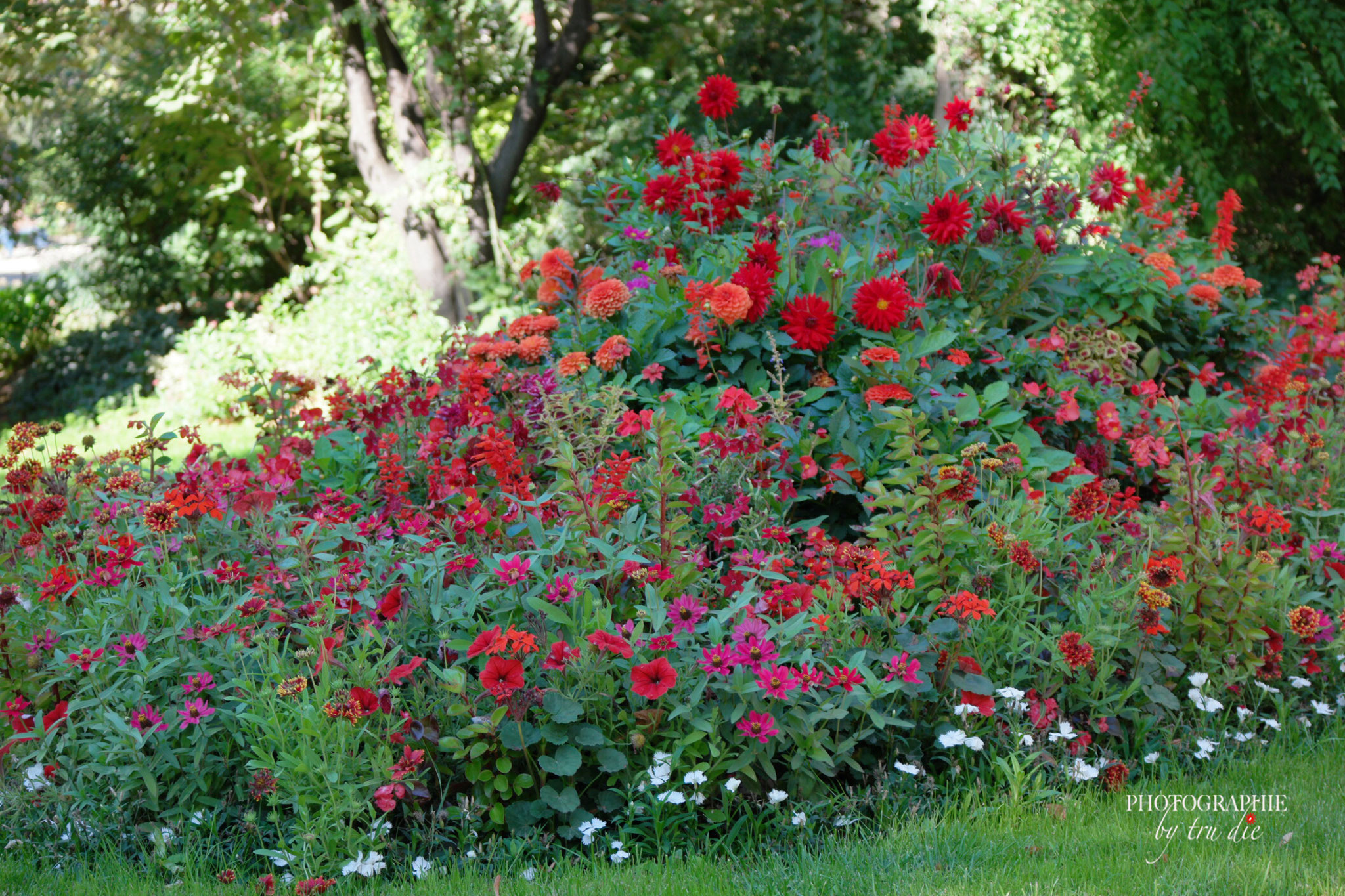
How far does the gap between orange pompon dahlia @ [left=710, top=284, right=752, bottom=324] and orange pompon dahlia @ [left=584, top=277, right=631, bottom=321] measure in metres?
0.43

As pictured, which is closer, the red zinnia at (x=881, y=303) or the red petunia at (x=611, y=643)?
the red petunia at (x=611, y=643)

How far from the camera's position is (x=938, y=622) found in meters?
2.58

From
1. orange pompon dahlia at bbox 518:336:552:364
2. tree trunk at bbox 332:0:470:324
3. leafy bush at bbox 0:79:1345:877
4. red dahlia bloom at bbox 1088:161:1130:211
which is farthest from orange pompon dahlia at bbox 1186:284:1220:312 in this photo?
tree trunk at bbox 332:0:470:324

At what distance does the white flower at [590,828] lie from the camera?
226 cm

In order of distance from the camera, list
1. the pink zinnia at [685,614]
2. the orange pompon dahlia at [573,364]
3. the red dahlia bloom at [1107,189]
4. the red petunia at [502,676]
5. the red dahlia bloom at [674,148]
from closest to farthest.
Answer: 1. the red petunia at [502,676]
2. the pink zinnia at [685,614]
3. the orange pompon dahlia at [573,364]
4. the red dahlia bloom at [1107,189]
5. the red dahlia bloom at [674,148]

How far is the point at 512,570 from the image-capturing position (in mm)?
2449

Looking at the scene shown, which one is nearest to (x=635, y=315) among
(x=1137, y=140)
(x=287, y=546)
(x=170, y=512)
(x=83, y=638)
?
(x=287, y=546)

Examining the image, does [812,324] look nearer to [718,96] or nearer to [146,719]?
[718,96]

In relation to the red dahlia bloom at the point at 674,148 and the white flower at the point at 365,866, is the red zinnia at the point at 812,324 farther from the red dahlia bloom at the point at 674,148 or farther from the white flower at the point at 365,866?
the white flower at the point at 365,866

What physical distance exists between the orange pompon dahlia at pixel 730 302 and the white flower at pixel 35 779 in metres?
2.16

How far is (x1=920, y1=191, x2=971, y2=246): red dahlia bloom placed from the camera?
3602 millimetres

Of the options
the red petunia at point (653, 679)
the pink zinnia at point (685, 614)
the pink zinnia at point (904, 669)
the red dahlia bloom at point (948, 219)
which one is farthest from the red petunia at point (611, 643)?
the red dahlia bloom at point (948, 219)

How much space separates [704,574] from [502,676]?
85 cm

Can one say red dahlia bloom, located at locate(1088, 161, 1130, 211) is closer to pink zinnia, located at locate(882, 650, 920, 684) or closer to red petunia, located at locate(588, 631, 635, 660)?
pink zinnia, located at locate(882, 650, 920, 684)
